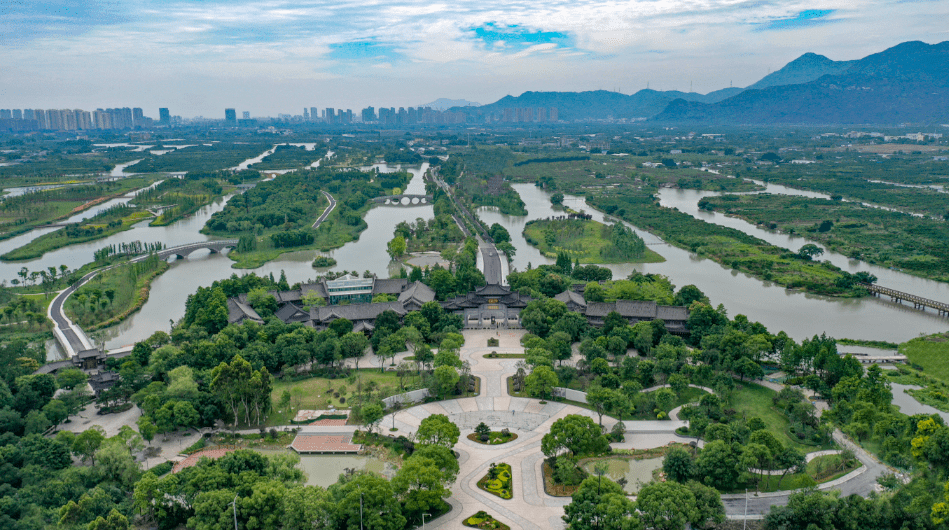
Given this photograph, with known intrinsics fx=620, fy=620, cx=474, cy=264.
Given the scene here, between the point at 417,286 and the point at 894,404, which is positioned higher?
the point at 417,286

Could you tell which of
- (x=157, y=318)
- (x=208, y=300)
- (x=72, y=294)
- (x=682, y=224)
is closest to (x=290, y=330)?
(x=208, y=300)

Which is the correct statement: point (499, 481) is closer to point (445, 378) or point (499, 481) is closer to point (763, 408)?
point (445, 378)

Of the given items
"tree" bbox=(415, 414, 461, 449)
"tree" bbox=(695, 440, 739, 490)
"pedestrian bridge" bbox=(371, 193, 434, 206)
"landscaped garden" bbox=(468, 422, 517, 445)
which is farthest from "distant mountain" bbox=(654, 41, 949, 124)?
"tree" bbox=(415, 414, 461, 449)

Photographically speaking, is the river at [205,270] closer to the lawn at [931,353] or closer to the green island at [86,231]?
the green island at [86,231]

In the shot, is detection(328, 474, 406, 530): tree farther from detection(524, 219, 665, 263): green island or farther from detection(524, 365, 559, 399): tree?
detection(524, 219, 665, 263): green island

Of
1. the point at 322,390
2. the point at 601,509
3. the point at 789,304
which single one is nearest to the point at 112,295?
the point at 322,390

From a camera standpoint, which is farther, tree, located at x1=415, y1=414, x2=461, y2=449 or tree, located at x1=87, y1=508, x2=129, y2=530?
tree, located at x1=415, y1=414, x2=461, y2=449

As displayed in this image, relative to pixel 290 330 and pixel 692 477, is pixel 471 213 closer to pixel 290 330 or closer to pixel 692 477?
pixel 290 330
